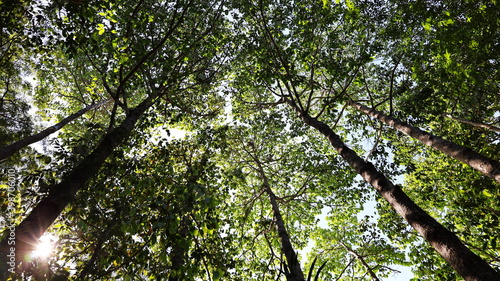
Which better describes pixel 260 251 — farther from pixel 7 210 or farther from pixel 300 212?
pixel 7 210

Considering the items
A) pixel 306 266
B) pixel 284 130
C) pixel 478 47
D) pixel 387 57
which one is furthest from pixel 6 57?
pixel 306 266

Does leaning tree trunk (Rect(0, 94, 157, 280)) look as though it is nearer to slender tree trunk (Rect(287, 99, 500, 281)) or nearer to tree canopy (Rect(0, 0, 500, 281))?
tree canopy (Rect(0, 0, 500, 281))

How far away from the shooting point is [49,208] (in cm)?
362

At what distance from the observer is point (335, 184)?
991cm

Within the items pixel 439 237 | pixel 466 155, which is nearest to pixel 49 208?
pixel 439 237

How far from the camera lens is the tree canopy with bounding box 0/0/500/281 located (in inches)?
149

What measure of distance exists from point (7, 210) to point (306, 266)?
13.1m

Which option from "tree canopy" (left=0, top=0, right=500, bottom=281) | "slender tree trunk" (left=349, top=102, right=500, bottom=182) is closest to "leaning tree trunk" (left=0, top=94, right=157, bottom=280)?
"tree canopy" (left=0, top=0, right=500, bottom=281)

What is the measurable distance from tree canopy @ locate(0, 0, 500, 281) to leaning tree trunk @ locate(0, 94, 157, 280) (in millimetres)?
24

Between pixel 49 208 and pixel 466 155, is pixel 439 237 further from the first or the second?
pixel 49 208

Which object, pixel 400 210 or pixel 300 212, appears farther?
pixel 300 212

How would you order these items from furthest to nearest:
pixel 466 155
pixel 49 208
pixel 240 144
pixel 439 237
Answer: pixel 240 144
pixel 466 155
pixel 49 208
pixel 439 237

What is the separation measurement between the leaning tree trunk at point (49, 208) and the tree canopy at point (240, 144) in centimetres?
2

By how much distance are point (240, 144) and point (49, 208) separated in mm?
8906
